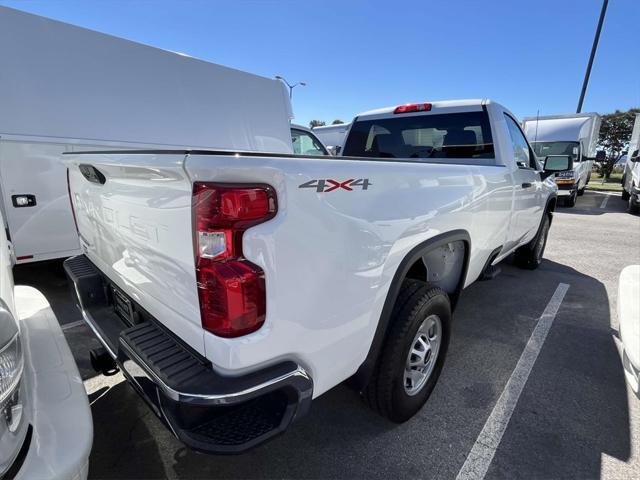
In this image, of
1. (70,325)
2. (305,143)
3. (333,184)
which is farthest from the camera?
(305,143)

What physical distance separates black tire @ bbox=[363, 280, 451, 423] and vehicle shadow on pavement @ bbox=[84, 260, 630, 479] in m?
0.20

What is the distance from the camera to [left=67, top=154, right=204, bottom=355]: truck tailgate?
139cm

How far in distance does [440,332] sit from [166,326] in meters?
1.70

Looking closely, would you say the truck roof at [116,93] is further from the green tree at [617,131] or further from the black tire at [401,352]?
the green tree at [617,131]

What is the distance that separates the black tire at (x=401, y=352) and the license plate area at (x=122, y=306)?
1.37 m

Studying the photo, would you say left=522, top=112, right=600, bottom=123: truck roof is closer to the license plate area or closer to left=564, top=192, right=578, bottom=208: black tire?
left=564, top=192, right=578, bottom=208: black tire

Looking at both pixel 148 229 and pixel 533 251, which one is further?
pixel 533 251

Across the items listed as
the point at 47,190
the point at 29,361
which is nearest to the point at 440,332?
the point at 29,361

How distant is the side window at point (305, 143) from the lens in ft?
23.7

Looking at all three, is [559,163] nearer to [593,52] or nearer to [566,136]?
[566,136]

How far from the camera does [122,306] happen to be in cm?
215

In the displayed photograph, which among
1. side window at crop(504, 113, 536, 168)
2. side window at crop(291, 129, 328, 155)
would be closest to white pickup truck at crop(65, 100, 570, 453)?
side window at crop(504, 113, 536, 168)

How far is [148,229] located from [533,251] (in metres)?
5.21

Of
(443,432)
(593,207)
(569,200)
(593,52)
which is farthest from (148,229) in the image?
(593,52)
